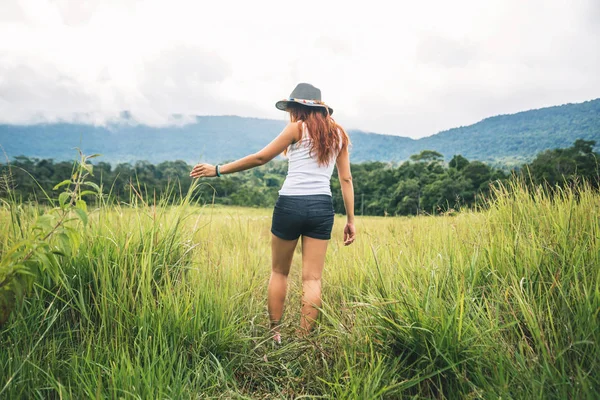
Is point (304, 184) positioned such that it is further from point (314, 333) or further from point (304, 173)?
point (314, 333)

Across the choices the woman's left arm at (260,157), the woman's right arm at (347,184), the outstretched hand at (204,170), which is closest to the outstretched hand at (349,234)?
the woman's right arm at (347,184)

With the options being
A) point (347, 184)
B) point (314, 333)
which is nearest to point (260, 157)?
point (347, 184)

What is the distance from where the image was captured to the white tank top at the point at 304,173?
3.12 metres

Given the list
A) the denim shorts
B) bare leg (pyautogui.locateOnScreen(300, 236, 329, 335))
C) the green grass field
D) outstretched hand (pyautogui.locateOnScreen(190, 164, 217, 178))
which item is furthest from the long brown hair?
the green grass field

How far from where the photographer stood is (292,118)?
10.6 ft

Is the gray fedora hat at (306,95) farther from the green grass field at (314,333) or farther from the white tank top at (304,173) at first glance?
the green grass field at (314,333)

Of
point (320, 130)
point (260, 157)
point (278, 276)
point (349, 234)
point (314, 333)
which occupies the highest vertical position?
point (320, 130)

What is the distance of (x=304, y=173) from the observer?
10.3 ft

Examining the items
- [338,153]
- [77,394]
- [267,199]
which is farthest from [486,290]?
[267,199]

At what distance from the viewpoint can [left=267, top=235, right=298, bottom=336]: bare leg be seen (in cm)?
322

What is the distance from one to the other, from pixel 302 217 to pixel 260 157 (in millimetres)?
609

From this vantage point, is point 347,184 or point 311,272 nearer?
point 311,272

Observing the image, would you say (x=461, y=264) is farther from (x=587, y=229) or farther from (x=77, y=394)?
(x=77, y=394)

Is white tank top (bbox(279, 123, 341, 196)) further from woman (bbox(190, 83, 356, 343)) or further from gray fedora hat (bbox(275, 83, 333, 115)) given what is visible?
gray fedora hat (bbox(275, 83, 333, 115))
